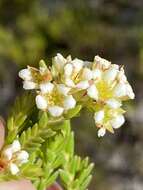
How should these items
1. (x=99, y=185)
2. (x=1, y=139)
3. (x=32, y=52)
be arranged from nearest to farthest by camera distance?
1. (x=1, y=139)
2. (x=99, y=185)
3. (x=32, y=52)

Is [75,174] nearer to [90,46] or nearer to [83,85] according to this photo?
[83,85]

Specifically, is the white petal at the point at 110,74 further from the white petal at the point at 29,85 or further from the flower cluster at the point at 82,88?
the white petal at the point at 29,85

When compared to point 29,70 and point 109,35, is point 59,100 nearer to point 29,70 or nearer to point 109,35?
point 29,70

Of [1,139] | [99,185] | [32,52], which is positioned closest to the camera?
[1,139]

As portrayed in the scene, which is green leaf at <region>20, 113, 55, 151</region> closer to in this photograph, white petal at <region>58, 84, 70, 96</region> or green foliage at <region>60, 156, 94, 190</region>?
white petal at <region>58, 84, 70, 96</region>

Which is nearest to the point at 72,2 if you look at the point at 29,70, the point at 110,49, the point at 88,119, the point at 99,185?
the point at 110,49
